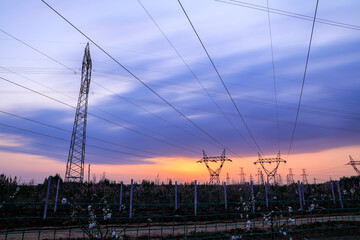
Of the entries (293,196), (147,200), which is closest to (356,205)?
(293,196)

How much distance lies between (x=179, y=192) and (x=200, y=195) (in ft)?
6.24

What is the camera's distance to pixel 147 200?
22016 mm

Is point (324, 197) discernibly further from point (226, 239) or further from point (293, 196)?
point (226, 239)

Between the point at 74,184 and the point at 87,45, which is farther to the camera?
the point at 87,45

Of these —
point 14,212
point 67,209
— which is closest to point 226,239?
point 67,209

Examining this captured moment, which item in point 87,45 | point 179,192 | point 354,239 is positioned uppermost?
point 87,45

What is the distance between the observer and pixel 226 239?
32.6 feet

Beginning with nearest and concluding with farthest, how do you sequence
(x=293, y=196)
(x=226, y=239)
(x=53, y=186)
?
(x=226, y=239) < (x=53, y=186) < (x=293, y=196)

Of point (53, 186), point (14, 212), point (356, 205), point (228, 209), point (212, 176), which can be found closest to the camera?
point (14, 212)

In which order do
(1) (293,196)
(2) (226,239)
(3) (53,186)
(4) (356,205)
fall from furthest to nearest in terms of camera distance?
1. (1) (293,196)
2. (4) (356,205)
3. (3) (53,186)
4. (2) (226,239)

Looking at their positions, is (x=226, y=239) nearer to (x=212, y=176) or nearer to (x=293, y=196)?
(x=293, y=196)

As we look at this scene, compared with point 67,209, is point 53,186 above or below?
above

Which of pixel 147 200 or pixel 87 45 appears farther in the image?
pixel 87 45

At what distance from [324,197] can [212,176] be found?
13.5 m
